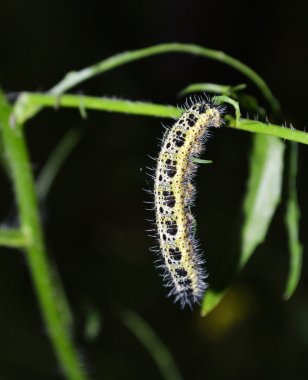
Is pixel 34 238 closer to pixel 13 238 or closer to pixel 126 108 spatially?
pixel 13 238

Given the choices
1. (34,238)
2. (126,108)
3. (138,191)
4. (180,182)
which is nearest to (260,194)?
(180,182)

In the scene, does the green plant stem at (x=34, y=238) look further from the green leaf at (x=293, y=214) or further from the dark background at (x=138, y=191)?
the dark background at (x=138, y=191)

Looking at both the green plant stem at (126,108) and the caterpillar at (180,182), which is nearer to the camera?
the green plant stem at (126,108)

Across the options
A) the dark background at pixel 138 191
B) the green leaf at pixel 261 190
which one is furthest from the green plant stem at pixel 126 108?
the dark background at pixel 138 191

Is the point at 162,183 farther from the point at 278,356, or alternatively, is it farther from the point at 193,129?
the point at 278,356

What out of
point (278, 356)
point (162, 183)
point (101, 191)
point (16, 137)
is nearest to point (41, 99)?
point (16, 137)

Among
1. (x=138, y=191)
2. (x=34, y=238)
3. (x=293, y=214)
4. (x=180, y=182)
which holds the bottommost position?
(x=293, y=214)
